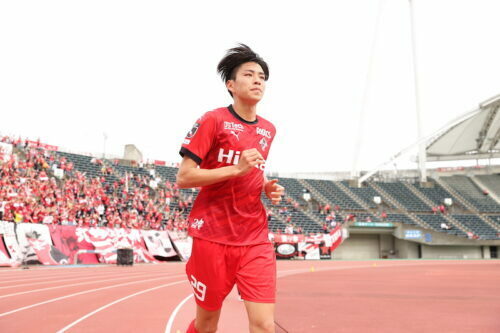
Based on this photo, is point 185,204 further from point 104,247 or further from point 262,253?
point 262,253

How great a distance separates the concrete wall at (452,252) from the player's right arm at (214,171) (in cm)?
4151

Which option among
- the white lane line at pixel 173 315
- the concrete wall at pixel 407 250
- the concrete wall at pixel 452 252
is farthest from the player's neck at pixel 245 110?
the concrete wall at pixel 452 252

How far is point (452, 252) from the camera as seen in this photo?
4081cm

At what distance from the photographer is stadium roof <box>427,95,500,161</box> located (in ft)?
147

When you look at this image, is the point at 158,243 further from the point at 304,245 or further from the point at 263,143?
the point at 263,143

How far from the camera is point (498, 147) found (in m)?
49.8

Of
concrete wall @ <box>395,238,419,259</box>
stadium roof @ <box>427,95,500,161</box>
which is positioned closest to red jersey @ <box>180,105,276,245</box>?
concrete wall @ <box>395,238,419,259</box>

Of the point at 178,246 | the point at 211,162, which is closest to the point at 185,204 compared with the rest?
the point at 178,246

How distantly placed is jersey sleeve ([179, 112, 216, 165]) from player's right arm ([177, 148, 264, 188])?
42mm

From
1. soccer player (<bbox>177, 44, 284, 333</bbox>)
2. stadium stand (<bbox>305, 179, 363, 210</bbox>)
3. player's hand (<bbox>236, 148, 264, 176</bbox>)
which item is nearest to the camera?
player's hand (<bbox>236, 148, 264, 176</bbox>)

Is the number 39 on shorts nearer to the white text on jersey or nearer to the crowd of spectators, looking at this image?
the white text on jersey

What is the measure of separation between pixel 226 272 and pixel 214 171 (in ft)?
2.30

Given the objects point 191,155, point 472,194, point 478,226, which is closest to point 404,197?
point 478,226

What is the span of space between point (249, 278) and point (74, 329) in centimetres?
454
